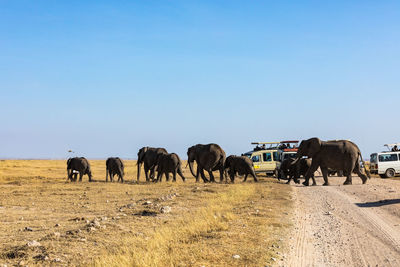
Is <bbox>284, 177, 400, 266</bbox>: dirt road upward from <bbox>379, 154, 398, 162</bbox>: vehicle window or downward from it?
downward

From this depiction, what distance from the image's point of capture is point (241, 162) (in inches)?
1214

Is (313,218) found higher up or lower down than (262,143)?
lower down

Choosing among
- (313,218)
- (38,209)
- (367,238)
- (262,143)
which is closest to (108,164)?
(262,143)

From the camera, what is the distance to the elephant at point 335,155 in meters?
26.4

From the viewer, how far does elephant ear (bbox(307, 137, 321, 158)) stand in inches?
1075

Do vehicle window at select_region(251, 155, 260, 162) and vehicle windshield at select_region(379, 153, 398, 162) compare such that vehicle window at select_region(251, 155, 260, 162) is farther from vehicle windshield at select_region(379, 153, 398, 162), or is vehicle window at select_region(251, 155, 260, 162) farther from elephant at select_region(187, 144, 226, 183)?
vehicle windshield at select_region(379, 153, 398, 162)

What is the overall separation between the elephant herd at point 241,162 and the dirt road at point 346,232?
28.4 ft

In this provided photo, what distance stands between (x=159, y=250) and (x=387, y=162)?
3462cm

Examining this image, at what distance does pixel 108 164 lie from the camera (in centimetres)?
3572

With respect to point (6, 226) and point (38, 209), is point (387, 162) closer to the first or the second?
point (38, 209)

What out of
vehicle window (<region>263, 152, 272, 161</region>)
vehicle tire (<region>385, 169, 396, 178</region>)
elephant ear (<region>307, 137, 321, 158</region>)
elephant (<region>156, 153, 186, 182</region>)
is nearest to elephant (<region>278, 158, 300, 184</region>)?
vehicle window (<region>263, 152, 272, 161</region>)

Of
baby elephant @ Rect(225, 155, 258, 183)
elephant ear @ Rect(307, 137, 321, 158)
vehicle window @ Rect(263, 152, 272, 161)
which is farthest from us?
vehicle window @ Rect(263, 152, 272, 161)

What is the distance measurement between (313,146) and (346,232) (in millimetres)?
17215

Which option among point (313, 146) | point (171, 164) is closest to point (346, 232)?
point (313, 146)
